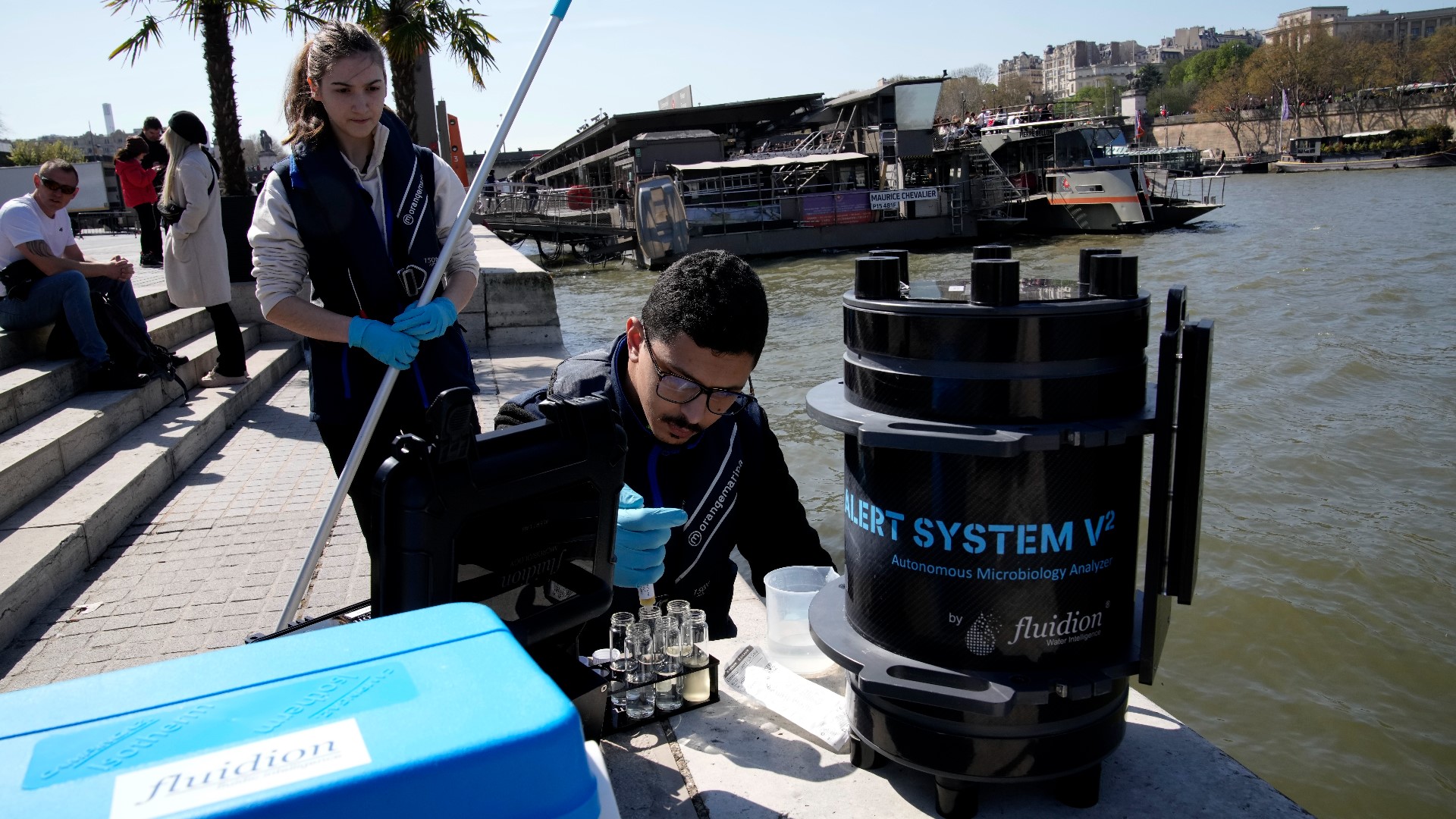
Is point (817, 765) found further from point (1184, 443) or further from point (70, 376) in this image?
point (70, 376)

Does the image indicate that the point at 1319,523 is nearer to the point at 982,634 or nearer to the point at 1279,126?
the point at 982,634

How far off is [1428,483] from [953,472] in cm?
857

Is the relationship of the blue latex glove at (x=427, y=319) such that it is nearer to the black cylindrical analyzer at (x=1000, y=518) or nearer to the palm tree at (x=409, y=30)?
the black cylindrical analyzer at (x=1000, y=518)

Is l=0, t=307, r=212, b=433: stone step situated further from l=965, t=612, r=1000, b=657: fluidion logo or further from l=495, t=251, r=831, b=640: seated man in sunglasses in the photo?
l=965, t=612, r=1000, b=657: fluidion logo

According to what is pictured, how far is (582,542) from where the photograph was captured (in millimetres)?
1581

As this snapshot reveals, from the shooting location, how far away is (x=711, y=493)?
8.50ft

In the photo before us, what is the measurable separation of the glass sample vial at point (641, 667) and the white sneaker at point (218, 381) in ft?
22.2

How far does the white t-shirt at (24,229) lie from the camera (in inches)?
253

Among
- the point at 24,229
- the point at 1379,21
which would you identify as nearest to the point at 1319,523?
the point at 24,229

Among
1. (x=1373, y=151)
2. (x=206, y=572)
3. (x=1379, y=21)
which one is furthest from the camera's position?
(x=1379, y=21)

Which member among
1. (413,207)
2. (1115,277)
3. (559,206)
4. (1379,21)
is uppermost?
(1379,21)

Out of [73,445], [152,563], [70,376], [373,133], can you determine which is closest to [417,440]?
[373,133]

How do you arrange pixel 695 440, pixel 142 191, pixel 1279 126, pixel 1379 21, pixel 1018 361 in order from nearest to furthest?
pixel 1018 361 < pixel 695 440 < pixel 142 191 < pixel 1279 126 < pixel 1379 21

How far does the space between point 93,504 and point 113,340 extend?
2208mm
